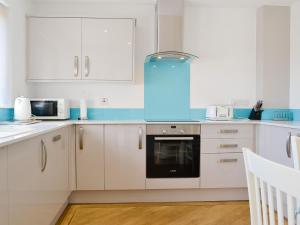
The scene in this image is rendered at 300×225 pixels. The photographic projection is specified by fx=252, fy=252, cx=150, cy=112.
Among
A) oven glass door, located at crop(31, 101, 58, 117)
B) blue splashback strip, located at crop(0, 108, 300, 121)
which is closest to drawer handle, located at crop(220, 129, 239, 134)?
blue splashback strip, located at crop(0, 108, 300, 121)

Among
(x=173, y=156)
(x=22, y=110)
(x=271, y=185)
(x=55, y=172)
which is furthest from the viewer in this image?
(x=173, y=156)

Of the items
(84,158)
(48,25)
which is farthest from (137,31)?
(84,158)

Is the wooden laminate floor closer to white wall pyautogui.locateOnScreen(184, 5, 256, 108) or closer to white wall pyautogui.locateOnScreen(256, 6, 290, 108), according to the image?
white wall pyautogui.locateOnScreen(184, 5, 256, 108)

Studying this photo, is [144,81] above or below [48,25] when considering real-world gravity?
below

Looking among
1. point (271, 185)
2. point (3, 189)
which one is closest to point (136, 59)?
point (3, 189)

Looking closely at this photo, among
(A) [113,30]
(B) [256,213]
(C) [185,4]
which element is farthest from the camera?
(C) [185,4]

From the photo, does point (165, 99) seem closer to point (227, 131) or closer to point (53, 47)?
point (227, 131)

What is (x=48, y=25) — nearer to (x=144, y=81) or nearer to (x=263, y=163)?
(x=144, y=81)

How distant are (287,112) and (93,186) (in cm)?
260

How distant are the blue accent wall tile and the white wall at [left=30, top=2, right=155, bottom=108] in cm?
10

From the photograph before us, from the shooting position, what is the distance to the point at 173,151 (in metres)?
2.85

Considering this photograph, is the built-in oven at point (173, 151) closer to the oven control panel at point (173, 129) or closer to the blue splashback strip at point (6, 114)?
the oven control panel at point (173, 129)

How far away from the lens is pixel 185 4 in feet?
10.6

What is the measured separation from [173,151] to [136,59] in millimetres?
1269
